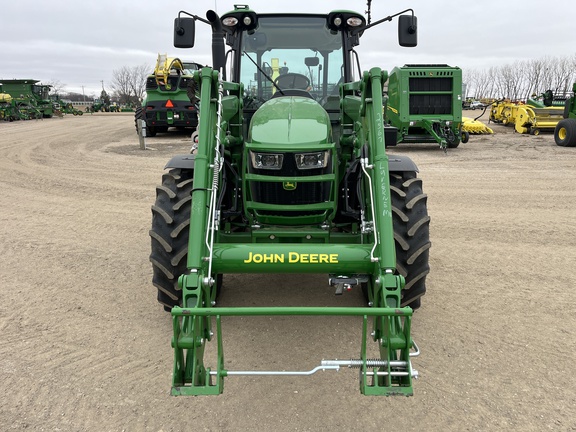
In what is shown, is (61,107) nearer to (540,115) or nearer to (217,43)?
(540,115)

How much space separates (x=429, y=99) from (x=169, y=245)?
13.1 meters

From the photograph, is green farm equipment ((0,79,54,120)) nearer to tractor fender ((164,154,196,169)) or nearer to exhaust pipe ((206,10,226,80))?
tractor fender ((164,154,196,169))

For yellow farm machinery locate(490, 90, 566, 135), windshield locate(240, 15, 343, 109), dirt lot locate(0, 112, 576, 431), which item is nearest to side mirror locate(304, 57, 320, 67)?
windshield locate(240, 15, 343, 109)

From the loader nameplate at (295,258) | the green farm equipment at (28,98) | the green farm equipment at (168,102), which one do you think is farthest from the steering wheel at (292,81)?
the green farm equipment at (28,98)

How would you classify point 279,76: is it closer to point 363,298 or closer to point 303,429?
point 363,298

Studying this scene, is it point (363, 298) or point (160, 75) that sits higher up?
point (160, 75)

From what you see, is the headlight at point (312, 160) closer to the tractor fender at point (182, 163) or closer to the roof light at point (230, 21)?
the tractor fender at point (182, 163)

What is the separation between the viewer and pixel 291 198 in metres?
3.78

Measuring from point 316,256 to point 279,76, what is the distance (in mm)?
2365

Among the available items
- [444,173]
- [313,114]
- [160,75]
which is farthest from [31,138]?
[313,114]

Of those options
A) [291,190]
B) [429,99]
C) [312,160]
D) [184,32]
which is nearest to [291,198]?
[291,190]

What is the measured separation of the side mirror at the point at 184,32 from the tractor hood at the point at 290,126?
31.8 inches

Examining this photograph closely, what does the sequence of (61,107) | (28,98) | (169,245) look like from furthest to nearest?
(61,107), (28,98), (169,245)

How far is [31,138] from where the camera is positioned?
19031 mm
